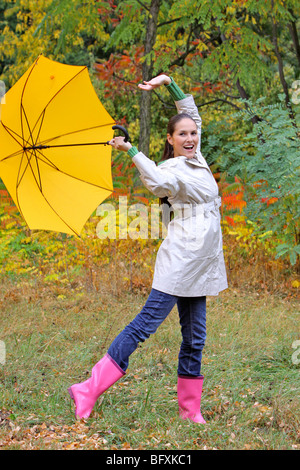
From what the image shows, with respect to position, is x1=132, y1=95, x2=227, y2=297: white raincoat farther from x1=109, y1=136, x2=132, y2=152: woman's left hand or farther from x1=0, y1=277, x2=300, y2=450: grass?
x1=0, y1=277, x2=300, y2=450: grass

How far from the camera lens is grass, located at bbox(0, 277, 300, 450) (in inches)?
121

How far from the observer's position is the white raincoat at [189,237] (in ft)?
10.1

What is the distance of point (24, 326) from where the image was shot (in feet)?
16.2

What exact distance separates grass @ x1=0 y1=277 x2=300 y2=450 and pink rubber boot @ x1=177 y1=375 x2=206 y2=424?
3.7 inches

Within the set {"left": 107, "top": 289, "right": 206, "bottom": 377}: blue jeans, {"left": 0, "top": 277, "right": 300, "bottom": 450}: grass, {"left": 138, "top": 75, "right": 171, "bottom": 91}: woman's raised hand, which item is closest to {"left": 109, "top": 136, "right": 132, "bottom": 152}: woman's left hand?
{"left": 138, "top": 75, "right": 171, "bottom": 91}: woman's raised hand

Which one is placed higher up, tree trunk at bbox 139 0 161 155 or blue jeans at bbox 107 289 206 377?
tree trunk at bbox 139 0 161 155

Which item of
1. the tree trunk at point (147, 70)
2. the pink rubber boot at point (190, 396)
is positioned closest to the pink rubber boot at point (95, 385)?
the pink rubber boot at point (190, 396)

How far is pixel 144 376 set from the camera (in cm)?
399

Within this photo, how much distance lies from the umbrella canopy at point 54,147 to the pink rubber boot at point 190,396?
1115mm

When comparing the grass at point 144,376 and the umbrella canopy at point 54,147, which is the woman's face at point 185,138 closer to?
the umbrella canopy at point 54,147

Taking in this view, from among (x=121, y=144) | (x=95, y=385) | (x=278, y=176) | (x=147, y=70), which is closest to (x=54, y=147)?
(x=121, y=144)

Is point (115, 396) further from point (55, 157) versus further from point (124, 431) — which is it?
point (55, 157)
